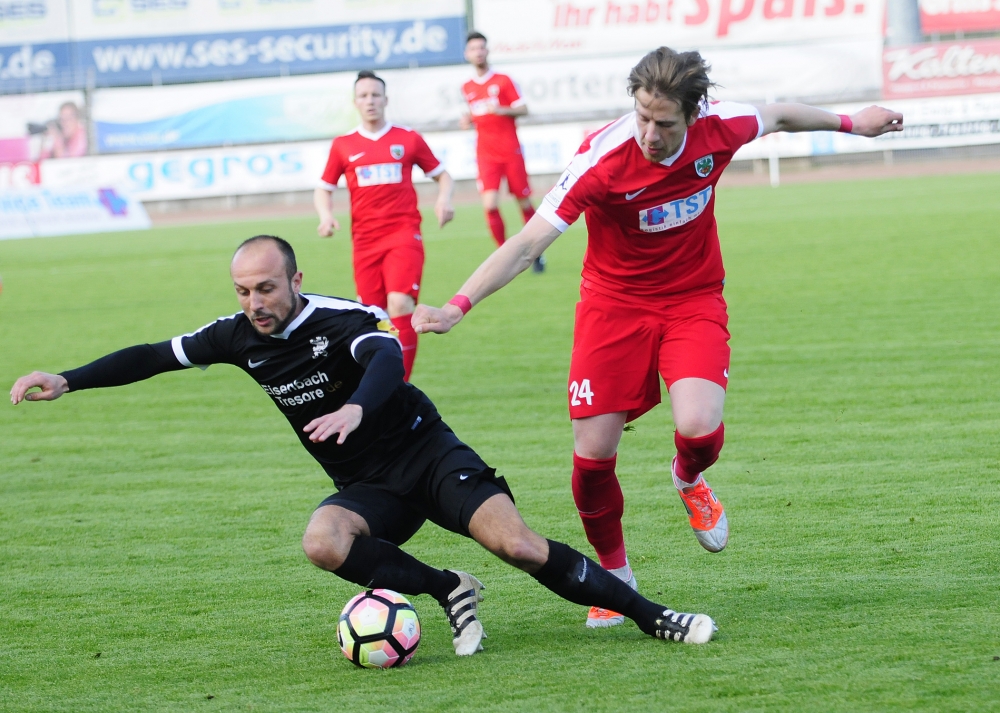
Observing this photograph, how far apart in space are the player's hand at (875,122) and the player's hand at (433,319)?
1.95m

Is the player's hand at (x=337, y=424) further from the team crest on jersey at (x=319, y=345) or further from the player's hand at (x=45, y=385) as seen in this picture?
the player's hand at (x=45, y=385)

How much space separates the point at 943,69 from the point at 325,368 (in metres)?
33.2

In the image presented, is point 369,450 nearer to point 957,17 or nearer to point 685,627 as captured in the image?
point 685,627

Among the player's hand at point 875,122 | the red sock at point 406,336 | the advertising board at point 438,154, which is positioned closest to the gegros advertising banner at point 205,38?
the advertising board at point 438,154

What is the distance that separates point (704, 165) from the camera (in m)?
4.73

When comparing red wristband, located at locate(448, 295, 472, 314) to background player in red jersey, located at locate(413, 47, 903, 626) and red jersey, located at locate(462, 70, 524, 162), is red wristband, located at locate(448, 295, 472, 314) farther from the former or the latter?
red jersey, located at locate(462, 70, 524, 162)

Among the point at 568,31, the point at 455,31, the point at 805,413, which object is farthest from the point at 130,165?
the point at 805,413

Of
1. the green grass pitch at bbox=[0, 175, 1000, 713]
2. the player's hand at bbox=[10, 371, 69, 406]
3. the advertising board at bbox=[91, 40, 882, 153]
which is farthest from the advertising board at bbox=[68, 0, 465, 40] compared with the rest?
the player's hand at bbox=[10, 371, 69, 406]

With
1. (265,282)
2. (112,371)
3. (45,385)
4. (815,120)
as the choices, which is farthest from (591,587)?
(815,120)

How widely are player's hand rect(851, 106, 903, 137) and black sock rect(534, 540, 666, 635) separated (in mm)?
2031

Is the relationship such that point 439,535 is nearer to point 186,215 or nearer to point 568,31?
point 186,215

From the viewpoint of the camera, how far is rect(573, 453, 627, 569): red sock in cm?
485

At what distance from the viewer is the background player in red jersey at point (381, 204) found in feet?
30.8

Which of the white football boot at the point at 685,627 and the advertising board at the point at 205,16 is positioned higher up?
the advertising board at the point at 205,16
